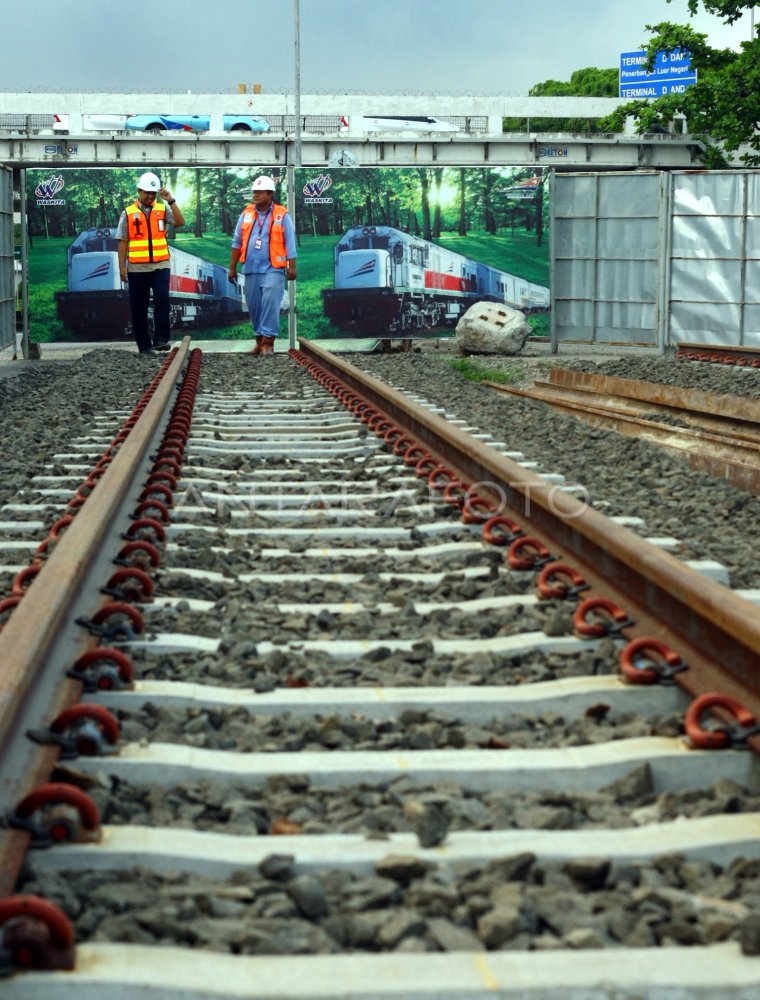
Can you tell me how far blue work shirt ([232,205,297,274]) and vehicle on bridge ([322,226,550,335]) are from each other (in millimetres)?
3929

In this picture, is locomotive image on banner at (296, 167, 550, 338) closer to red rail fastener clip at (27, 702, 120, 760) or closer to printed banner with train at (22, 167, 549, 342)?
printed banner with train at (22, 167, 549, 342)

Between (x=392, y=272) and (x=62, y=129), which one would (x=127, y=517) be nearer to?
(x=392, y=272)

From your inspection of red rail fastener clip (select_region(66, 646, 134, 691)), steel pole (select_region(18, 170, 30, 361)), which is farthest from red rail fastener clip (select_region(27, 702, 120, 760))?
steel pole (select_region(18, 170, 30, 361))

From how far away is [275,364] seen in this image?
15.0 meters

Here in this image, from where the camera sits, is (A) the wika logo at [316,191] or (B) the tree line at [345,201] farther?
(A) the wika logo at [316,191]

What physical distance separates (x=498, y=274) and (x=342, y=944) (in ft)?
64.4

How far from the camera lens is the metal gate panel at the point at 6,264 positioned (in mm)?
17859

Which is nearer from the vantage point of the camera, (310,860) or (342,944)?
(342,944)

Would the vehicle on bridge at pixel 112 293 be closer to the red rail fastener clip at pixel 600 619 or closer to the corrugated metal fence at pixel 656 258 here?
the corrugated metal fence at pixel 656 258

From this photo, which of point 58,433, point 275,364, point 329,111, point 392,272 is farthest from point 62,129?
point 58,433

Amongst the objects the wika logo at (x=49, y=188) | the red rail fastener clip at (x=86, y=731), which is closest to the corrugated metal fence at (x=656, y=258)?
the wika logo at (x=49, y=188)

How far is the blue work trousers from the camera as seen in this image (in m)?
16.7

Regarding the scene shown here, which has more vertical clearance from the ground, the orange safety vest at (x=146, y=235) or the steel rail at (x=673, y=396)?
the orange safety vest at (x=146, y=235)

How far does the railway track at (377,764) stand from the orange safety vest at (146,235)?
11565 mm
